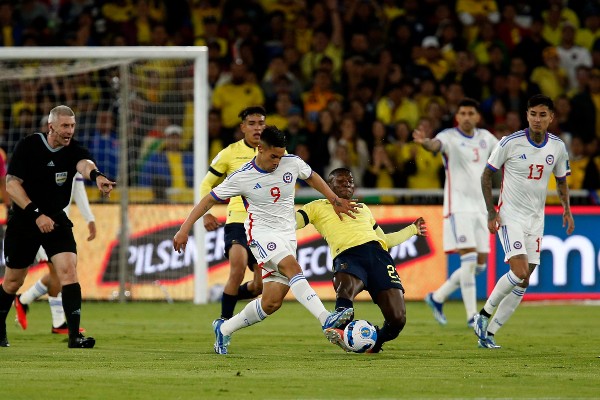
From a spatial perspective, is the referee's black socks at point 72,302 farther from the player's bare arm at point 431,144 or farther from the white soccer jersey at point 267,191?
the player's bare arm at point 431,144

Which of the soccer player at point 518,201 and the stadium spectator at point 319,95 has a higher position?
the stadium spectator at point 319,95

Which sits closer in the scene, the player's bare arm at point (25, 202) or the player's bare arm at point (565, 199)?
the player's bare arm at point (25, 202)

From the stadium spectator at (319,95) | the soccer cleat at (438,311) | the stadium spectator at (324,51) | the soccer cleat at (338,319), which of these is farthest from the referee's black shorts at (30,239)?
the stadium spectator at (324,51)

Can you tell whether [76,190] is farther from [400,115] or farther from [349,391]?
[400,115]

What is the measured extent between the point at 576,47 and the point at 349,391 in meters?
16.3

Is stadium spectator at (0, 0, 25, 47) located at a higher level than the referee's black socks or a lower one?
higher

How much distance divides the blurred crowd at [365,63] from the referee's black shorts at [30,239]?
807 centimetres

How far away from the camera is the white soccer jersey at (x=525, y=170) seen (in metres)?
11.9

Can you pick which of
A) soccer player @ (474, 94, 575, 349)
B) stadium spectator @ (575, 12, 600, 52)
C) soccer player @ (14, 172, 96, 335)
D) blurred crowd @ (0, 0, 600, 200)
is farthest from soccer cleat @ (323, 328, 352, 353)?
stadium spectator @ (575, 12, 600, 52)

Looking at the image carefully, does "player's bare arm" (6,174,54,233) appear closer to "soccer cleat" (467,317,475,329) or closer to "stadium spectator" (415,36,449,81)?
"soccer cleat" (467,317,475,329)

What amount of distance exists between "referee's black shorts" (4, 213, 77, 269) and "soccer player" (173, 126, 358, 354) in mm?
1542

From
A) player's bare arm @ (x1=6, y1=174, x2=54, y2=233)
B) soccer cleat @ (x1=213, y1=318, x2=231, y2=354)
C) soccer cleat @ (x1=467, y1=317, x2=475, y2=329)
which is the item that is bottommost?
soccer cleat @ (x1=467, y1=317, x2=475, y2=329)

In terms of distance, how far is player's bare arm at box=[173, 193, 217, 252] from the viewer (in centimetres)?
1027

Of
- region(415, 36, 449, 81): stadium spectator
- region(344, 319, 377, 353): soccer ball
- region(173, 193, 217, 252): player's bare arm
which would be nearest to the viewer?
region(173, 193, 217, 252): player's bare arm
